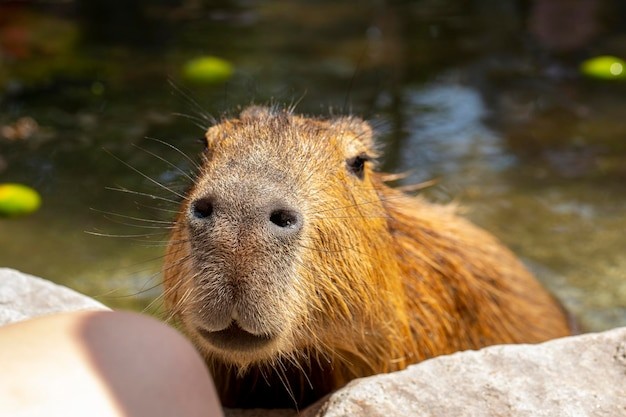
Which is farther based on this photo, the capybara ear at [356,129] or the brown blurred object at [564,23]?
the brown blurred object at [564,23]

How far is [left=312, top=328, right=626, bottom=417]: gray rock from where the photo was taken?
2375 millimetres

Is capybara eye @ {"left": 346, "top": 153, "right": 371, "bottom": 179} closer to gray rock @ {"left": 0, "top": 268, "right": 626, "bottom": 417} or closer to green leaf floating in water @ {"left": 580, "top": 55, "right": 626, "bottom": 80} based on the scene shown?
gray rock @ {"left": 0, "top": 268, "right": 626, "bottom": 417}

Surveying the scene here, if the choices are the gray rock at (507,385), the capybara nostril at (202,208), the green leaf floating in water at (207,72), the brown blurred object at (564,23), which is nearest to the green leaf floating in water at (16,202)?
the green leaf floating in water at (207,72)

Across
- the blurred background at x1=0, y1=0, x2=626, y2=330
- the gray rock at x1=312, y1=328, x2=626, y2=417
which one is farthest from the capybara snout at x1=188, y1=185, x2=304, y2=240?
the blurred background at x1=0, y1=0, x2=626, y2=330

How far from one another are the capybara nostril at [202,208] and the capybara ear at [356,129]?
2.79 ft

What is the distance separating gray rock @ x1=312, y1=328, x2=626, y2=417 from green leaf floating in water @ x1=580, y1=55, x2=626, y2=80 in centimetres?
456

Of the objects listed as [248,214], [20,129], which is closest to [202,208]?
[248,214]

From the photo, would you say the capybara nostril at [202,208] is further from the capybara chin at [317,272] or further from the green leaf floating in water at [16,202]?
the green leaf floating in water at [16,202]

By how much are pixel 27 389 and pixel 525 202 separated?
13.4 feet

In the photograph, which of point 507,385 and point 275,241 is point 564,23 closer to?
point 507,385

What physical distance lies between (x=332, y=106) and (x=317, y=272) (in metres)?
3.81

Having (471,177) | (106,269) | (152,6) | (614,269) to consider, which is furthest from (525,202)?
(152,6)

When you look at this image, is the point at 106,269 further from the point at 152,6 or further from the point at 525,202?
the point at 152,6

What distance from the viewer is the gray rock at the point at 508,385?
2375 millimetres
